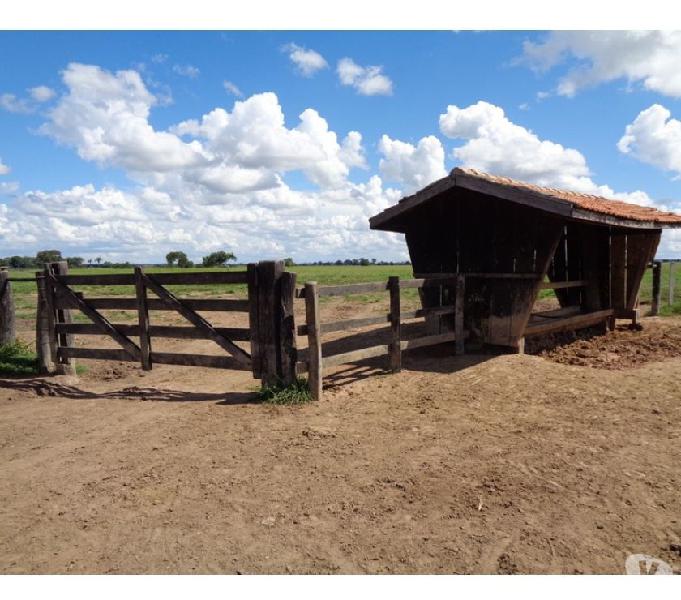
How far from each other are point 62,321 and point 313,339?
5388 millimetres

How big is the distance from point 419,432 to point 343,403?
4.79 ft

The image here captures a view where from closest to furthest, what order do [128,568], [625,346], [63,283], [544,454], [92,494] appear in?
[128,568], [92,494], [544,454], [63,283], [625,346]

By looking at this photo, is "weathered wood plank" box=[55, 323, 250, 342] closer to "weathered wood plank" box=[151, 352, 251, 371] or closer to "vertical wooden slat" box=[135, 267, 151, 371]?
"vertical wooden slat" box=[135, 267, 151, 371]

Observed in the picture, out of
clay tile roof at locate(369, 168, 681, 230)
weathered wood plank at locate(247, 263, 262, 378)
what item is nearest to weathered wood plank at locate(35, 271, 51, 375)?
weathered wood plank at locate(247, 263, 262, 378)

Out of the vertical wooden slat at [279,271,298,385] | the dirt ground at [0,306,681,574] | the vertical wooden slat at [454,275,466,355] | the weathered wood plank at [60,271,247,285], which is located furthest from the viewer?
the vertical wooden slat at [454,275,466,355]

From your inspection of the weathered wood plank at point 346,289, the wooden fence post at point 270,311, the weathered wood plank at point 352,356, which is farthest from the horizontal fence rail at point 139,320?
the weathered wood plank at point 352,356

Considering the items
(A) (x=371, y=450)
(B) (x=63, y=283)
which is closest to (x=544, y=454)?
(A) (x=371, y=450)

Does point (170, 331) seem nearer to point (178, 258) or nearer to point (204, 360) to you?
point (204, 360)

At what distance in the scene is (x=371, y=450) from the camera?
16.3ft

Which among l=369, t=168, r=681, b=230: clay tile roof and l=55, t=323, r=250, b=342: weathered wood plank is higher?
l=369, t=168, r=681, b=230: clay tile roof

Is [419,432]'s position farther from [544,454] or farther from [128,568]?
[128,568]

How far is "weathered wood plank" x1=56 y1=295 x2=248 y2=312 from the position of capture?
23.8 ft

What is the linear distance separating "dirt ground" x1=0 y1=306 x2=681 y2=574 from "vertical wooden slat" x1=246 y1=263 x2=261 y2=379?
1.67ft

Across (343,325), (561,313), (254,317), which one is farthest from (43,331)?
(561,313)
